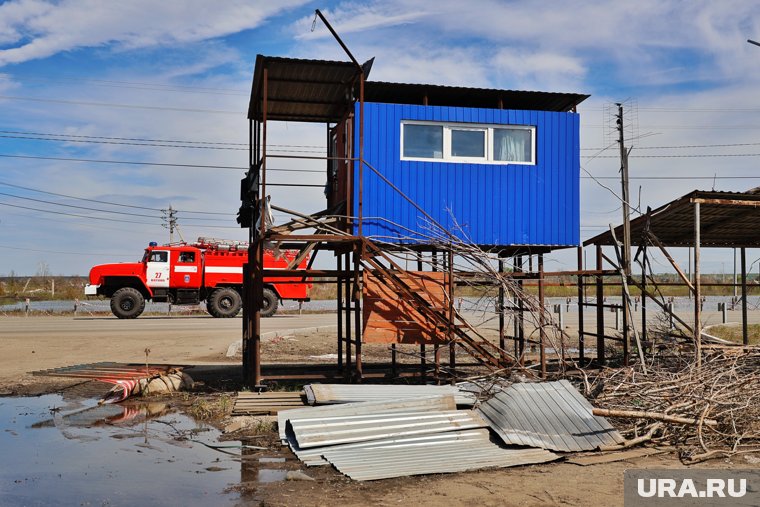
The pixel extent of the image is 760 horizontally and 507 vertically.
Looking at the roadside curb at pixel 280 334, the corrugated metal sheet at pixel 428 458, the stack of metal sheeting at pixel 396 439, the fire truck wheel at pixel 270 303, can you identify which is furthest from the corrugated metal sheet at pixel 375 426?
the fire truck wheel at pixel 270 303

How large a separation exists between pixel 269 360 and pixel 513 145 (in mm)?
8336

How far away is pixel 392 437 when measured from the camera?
8.66m

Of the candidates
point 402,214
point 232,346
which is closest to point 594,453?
point 402,214

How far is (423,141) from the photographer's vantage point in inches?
493

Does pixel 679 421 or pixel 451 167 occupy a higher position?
pixel 451 167

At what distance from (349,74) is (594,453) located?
7.22 metres

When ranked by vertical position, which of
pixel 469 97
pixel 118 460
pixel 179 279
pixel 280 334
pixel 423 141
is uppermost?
pixel 469 97

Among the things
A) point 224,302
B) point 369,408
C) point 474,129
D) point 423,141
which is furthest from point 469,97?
point 224,302

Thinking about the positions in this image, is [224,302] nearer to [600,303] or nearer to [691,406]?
[600,303]

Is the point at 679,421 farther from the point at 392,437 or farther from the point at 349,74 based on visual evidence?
the point at 349,74

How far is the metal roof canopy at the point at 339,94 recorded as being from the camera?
11.9m

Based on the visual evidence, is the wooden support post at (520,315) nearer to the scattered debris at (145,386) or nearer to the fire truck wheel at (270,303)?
the scattered debris at (145,386)

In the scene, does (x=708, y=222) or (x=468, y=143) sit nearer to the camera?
(x=468, y=143)

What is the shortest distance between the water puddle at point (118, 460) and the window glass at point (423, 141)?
5653mm
